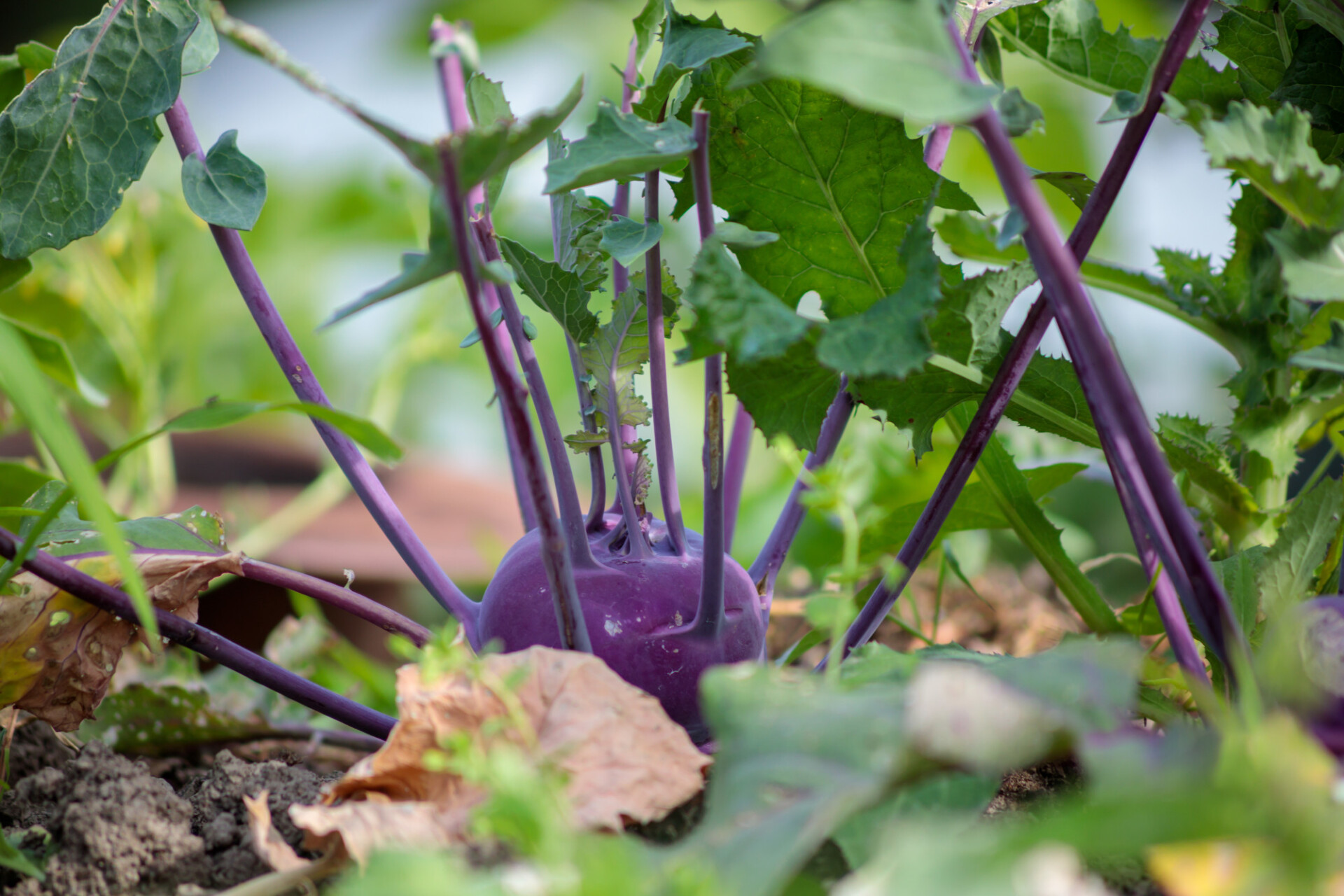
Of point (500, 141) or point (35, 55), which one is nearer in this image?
point (500, 141)

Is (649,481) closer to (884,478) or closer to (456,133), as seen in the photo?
(456,133)

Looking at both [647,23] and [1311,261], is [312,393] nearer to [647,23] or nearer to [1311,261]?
[647,23]

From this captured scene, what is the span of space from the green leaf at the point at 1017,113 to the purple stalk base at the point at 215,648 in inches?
10.5

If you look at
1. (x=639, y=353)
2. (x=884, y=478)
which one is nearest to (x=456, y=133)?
(x=639, y=353)

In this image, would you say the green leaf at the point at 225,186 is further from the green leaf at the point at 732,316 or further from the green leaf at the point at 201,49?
the green leaf at the point at 732,316

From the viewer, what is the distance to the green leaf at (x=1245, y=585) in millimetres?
293

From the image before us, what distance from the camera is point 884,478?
71 centimetres

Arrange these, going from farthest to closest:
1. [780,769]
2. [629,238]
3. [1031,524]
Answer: [1031,524] < [629,238] < [780,769]

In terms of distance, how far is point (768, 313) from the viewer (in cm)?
24

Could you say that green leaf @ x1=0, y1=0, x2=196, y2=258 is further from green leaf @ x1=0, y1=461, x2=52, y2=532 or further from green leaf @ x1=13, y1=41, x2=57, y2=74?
green leaf @ x1=0, y1=461, x2=52, y2=532

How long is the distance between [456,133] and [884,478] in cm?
55

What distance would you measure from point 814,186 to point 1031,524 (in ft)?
0.54

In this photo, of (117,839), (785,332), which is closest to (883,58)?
(785,332)

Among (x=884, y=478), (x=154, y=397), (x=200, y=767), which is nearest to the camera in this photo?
(x=200, y=767)
